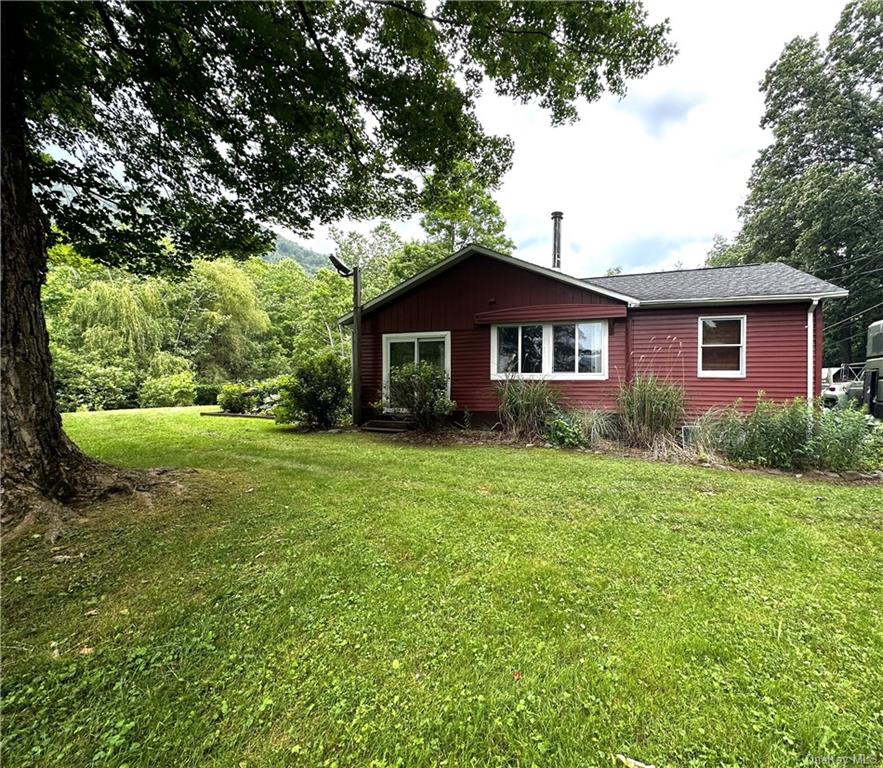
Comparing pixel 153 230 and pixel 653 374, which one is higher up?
pixel 153 230

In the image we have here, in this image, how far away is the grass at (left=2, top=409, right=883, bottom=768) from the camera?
157cm

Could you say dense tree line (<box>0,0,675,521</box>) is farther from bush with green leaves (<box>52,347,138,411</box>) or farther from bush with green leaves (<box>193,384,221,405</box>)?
bush with green leaves (<box>193,384,221,405</box>)

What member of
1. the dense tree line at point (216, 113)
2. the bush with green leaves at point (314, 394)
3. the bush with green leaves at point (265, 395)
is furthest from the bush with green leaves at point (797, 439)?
the bush with green leaves at point (265, 395)

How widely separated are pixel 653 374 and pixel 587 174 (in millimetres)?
8766

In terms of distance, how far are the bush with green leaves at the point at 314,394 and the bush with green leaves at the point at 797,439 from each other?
26.0 feet

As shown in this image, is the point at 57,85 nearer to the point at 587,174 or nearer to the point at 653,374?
the point at 653,374

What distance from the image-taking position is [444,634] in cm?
218

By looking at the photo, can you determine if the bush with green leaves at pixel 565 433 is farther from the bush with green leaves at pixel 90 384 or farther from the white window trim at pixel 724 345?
the bush with green leaves at pixel 90 384

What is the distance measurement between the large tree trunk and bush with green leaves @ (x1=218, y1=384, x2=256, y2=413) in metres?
9.66

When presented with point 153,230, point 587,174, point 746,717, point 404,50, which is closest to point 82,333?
point 153,230

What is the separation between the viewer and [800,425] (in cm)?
600

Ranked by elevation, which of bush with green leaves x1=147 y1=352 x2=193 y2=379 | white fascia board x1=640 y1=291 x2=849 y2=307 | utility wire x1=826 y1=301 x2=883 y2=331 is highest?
utility wire x1=826 y1=301 x2=883 y2=331

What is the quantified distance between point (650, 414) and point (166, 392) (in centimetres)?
1809

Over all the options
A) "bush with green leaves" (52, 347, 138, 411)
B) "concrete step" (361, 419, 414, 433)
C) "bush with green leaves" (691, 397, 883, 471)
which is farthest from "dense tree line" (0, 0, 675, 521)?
"bush with green leaves" (52, 347, 138, 411)
